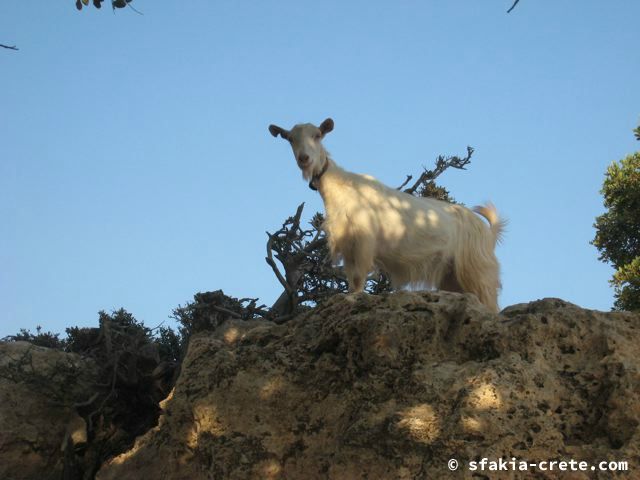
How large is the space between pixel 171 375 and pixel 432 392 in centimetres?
312

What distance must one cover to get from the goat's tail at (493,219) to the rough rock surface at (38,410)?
158 inches

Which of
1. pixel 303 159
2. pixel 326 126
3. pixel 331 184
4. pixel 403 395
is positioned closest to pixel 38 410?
pixel 303 159

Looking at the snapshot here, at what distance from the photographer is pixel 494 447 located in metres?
3.30

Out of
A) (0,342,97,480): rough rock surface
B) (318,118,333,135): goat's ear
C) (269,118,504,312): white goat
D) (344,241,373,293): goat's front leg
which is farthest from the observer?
(318,118,333,135): goat's ear

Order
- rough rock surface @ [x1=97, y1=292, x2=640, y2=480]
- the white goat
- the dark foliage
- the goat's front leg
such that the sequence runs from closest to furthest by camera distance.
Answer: rough rock surface @ [x1=97, y1=292, x2=640, y2=480]
the goat's front leg
the white goat
the dark foliage

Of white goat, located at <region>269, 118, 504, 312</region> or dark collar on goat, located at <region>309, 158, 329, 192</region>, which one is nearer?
white goat, located at <region>269, 118, 504, 312</region>

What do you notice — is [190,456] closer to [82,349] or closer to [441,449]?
[441,449]

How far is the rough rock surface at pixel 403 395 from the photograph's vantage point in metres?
3.40

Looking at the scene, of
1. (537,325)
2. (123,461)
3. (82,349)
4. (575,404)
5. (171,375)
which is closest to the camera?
(575,404)

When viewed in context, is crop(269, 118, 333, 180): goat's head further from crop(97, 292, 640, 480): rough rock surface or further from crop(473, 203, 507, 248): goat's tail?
crop(97, 292, 640, 480): rough rock surface

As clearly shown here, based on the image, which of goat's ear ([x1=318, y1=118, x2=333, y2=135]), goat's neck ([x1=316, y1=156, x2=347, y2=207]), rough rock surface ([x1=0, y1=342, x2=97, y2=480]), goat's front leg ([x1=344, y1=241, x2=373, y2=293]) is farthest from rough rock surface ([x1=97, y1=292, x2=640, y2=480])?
goat's ear ([x1=318, y1=118, x2=333, y2=135])

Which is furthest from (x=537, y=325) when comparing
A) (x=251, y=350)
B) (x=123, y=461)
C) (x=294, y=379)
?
(x=123, y=461)

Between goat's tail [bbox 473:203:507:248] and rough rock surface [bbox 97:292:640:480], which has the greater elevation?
goat's tail [bbox 473:203:507:248]

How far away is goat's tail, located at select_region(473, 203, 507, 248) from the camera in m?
7.77
